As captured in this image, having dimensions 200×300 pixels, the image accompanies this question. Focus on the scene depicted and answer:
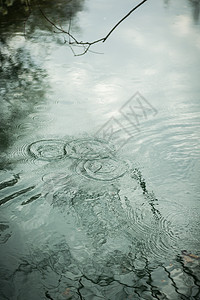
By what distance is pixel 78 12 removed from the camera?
10.2 metres

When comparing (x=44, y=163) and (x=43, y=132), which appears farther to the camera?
(x=43, y=132)

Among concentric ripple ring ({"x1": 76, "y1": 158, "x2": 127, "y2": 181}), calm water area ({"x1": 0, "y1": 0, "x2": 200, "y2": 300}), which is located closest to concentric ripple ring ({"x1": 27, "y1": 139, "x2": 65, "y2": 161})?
calm water area ({"x1": 0, "y1": 0, "x2": 200, "y2": 300})

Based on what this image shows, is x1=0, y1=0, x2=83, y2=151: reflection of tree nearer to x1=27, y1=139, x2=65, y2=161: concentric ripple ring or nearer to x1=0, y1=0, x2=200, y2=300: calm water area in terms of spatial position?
x1=0, y1=0, x2=200, y2=300: calm water area

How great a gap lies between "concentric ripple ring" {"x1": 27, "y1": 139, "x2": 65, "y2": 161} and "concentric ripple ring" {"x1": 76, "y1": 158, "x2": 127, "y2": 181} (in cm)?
36

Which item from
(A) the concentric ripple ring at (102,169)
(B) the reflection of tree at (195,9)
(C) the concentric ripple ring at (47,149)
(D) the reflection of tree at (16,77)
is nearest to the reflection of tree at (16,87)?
(D) the reflection of tree at (16,77)

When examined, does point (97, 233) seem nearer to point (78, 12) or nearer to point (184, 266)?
point (184, 266)

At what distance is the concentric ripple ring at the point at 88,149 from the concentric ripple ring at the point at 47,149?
0.10 meters

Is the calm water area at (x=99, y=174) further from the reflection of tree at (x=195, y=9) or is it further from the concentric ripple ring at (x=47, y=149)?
the reflection of tree at (x=195, y=9)

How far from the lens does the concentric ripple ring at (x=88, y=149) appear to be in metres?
3.71

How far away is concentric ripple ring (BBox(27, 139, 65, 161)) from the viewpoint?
3.68 m

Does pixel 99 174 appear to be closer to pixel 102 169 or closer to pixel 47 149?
pixel 102 169

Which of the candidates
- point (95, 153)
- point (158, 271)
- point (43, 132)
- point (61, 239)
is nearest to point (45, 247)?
point (61, 239)

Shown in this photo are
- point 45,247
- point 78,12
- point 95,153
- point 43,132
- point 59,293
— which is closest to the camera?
point 59,293

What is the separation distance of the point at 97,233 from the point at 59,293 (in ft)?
2.12
